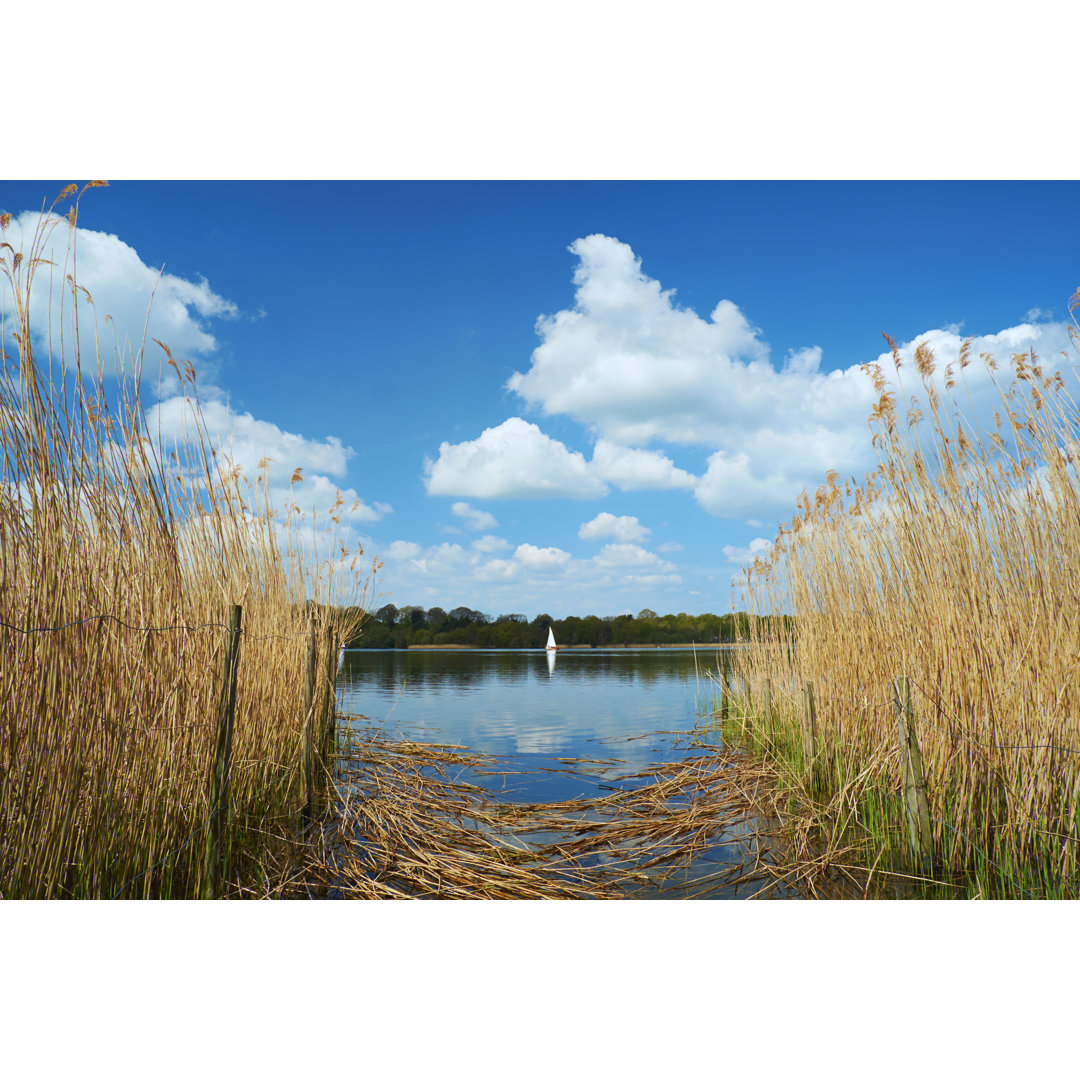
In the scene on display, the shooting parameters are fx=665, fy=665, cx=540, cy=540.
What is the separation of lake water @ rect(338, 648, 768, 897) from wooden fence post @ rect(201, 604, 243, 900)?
192 centimetres

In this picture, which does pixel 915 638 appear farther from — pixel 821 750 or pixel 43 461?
pixel 43 461

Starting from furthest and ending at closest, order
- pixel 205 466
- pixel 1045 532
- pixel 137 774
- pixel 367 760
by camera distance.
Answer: pixel 367 760, pixel 205 466, pixel 1045 532, pixel 137 774

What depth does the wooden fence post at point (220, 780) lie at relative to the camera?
2.45 meters

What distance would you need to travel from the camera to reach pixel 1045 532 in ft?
9.30

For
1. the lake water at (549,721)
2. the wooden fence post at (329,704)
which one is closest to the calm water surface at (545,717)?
the lake water at (549,721)

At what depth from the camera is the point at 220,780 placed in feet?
8.06

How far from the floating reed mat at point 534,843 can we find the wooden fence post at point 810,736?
42cm

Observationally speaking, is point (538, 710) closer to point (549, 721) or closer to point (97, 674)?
point (549, 721)

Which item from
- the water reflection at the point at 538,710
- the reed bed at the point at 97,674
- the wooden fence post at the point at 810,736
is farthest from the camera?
the water reflection at the point at 538,710

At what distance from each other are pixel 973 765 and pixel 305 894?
299cm

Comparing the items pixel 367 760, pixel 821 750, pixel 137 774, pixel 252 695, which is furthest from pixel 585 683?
pixel 137 774

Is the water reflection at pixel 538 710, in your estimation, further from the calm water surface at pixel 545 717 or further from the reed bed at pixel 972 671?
the reed bed at pixel 972 671

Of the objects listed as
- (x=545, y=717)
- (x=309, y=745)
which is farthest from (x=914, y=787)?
(x=545, y=717)

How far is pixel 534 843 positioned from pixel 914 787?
2.03 metres
